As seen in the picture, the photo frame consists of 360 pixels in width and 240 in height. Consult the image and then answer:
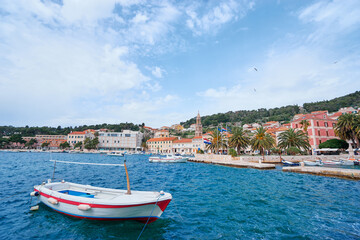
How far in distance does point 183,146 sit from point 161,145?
622 inches

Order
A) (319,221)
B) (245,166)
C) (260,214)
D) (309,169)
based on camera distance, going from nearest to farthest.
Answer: (319,221) < (260,214) < (309,169) < (245,166)

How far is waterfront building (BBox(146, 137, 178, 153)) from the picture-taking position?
96750mm

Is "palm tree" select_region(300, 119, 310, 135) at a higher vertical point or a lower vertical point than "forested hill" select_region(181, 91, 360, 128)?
lower

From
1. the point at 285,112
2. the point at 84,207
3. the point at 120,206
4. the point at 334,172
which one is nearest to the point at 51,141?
the point at 84,207

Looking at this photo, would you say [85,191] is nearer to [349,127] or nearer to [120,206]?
[120,206]

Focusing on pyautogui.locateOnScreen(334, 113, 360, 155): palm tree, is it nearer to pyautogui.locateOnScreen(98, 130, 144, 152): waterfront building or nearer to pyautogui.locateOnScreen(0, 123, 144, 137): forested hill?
pyautogui.locateOnScreen(98, 130, 144, 152): waterfront building

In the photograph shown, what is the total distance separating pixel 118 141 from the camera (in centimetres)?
11825

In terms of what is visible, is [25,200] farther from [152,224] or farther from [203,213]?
[203,213]

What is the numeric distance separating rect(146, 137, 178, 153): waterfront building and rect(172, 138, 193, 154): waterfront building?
10.6 ft

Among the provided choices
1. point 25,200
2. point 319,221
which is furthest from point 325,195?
point 25,200

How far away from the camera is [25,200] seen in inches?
458

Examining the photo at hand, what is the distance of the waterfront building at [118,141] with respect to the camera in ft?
385

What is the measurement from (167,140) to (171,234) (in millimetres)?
90677

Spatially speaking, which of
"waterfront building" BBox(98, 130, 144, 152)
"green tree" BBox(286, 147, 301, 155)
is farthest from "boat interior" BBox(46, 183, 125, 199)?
"waterfront building" BBox(98, 130, 144, 152)
